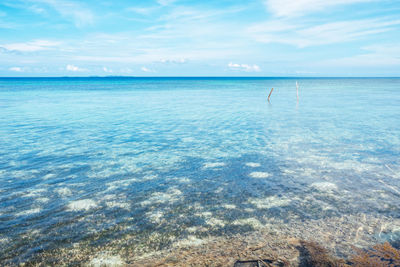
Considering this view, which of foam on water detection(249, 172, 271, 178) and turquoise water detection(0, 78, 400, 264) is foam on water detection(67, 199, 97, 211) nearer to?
turquoise water detection(0, 78, 400, 264)

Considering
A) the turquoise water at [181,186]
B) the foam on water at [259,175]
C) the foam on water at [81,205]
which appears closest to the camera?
the turquoise water at [181,186]

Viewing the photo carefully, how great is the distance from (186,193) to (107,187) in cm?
301

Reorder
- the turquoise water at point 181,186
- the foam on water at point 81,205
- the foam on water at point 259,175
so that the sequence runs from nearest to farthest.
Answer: the turquoise water at point 181,186 < the foam on water at point 81,205 < the foam on water at point 259,175

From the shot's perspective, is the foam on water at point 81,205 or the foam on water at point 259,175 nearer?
the foam on water at point 81,205

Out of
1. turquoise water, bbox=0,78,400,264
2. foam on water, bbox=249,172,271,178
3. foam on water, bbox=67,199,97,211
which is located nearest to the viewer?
turquoise water, bbox=0,78,400,264

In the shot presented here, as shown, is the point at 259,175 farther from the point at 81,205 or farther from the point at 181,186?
the point at 81,205

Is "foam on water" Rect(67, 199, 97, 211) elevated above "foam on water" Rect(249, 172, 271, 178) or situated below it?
below

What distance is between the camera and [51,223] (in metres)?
7.60

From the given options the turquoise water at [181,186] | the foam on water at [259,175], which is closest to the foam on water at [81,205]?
the turquoise water at [181,186]

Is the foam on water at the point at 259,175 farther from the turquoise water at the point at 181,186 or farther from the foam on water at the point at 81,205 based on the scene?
the foam on water at the point at 81,205

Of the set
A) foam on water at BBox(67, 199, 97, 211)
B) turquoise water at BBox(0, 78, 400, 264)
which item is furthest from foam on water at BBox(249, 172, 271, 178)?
foam on water at BBox(67, 199, 97, 211)

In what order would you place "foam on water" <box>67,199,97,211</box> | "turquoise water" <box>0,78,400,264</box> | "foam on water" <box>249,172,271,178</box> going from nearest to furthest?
1. "turquoise water" <box>0,78,400,264</box>
2. "foam on water" <box>67,199,97,211</box>
3. "foam on water" <box>249,172,271,178</box>

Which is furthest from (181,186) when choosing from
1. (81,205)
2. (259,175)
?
(81,205)

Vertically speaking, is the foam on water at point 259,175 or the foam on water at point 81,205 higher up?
the foam on water at point 259,175
